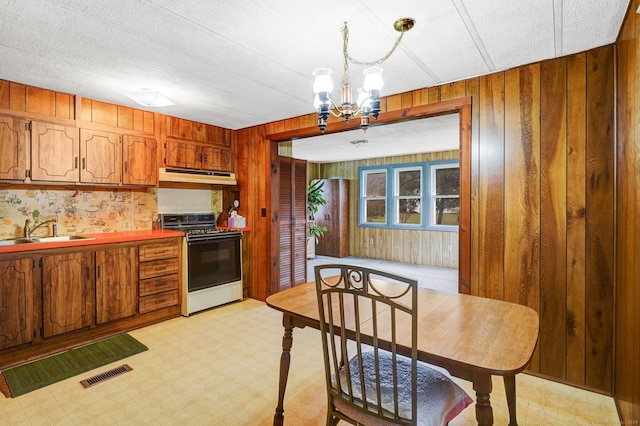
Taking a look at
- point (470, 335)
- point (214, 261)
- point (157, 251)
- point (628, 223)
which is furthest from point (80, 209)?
point (628, 223)

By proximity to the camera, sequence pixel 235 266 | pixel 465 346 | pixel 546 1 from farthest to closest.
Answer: pixel 235 266, pixel 546 1, pixel 465 346

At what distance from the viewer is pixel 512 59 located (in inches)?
93.0

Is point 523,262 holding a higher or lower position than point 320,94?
lower

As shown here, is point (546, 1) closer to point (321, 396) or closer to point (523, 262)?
point (523, 262)

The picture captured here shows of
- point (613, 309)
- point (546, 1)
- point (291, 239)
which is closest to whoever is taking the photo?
point (546, 1)

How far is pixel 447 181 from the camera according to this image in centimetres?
648

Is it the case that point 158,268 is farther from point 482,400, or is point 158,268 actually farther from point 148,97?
point 482,400

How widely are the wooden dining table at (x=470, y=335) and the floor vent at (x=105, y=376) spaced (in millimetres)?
1425

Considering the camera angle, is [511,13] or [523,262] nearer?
[511,13]

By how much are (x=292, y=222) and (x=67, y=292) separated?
2.59m

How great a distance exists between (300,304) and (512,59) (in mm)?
2309

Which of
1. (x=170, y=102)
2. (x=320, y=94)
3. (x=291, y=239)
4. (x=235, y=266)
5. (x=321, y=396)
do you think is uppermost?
(x=170, y=102)

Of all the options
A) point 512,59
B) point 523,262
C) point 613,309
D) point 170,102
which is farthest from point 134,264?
point 613,309

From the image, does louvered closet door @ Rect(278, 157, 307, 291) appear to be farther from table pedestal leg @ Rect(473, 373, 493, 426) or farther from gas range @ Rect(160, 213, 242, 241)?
table pedestal leg @ Rect(473, 373, 493, 426)
